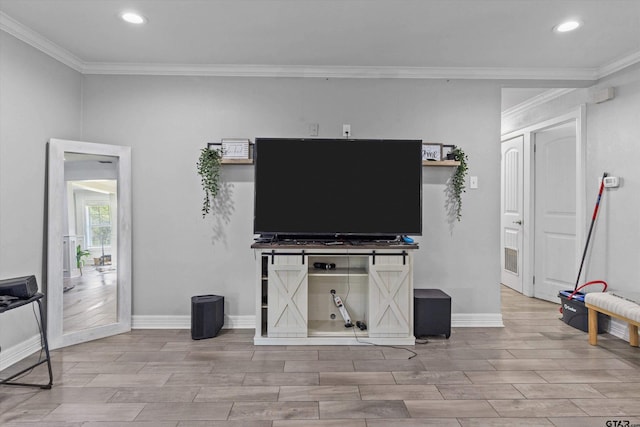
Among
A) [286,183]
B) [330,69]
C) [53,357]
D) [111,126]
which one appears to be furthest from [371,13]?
[53,357]

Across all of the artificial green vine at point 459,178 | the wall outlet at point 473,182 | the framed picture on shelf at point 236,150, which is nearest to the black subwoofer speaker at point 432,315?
the artificial green vine at point 459,178

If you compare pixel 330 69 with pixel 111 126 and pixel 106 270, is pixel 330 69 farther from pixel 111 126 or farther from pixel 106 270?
pixel 106 270

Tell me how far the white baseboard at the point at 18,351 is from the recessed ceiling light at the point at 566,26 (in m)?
4.66

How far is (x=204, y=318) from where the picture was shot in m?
3.27

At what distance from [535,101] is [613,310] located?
2700mm

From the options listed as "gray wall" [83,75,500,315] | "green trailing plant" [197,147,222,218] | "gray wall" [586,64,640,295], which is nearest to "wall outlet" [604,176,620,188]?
"gray wall" [586,64,640,295]

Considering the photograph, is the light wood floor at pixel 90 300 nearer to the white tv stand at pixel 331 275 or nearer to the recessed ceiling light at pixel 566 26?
the white tv stand at pixel 331 275

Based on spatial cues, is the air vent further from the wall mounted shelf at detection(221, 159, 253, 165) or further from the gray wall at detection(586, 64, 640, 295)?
the wall mounted shelf at detection(221, 159, 253, 165)

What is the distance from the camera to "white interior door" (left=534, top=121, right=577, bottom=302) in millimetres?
4246

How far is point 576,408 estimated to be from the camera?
2.17 m

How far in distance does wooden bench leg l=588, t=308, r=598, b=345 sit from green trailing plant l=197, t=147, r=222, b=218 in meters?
3.43

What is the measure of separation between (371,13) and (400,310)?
228 centimetres

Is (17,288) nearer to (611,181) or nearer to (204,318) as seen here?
(204,318)

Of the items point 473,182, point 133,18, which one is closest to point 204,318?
point 133,18
